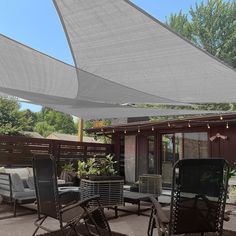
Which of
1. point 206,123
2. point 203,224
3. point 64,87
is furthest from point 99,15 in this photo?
point 206,123

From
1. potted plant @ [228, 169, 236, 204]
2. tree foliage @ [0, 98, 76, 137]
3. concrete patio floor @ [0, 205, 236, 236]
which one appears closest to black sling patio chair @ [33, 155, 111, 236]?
concrete patio floor @ [0, 205, 236, 236]

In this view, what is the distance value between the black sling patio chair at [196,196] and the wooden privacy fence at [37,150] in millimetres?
7451

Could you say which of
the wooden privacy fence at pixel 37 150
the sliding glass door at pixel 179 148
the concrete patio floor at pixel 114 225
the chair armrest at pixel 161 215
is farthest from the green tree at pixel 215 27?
the chair armrest at pixel 161 215

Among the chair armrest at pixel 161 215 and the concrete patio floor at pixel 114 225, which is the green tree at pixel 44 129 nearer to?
the concrete patio floor at pixel 114 225

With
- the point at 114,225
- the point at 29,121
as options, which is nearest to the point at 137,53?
the point at 114,225

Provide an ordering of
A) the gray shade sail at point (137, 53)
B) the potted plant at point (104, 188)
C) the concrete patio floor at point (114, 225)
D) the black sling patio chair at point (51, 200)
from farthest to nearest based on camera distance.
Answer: the potted plant at point (104, 188), the concrete patio floor at point (114, 225), the black sling patio chair at point (51, 200), the gray shade sail at point (137, 53)

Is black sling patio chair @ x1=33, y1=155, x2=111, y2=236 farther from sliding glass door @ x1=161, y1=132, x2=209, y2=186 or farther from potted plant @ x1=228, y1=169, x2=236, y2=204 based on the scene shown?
sliding glass door @ x1=161, y1=132, x2=209, y2=186

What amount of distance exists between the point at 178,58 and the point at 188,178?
157cm

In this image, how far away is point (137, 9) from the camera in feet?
11.3

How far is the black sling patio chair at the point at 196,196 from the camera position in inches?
124

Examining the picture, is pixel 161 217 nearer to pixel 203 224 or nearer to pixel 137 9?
pixel 203 224

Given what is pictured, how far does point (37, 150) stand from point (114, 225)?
225 inches

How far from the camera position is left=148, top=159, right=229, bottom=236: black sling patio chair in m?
3.16

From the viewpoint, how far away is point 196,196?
319cm
